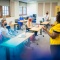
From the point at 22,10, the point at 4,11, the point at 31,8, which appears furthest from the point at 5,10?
the point at 31,8

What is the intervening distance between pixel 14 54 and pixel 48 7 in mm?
8460

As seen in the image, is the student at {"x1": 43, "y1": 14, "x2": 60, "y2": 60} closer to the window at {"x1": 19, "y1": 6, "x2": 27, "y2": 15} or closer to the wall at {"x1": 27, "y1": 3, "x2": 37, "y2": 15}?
the window at {"x1": 19, "y1": 6, "x2": 27, "y2": 15}

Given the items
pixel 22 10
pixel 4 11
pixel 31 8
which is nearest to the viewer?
pixel 4 11

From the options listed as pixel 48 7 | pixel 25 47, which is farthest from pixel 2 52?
pixel 48 7

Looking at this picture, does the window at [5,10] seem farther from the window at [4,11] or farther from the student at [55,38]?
the student at [55,38]

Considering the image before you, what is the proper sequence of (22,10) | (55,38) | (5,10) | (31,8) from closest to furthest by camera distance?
(55,38) → (5,10) → (22,10) → (31,8)

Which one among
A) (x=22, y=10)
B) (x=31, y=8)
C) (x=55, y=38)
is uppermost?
(x=31, y=8)

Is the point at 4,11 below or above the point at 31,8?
below

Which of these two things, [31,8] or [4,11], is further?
[31,8]

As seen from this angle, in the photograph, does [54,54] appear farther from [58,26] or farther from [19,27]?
[19,27]

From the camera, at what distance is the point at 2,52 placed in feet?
14.5

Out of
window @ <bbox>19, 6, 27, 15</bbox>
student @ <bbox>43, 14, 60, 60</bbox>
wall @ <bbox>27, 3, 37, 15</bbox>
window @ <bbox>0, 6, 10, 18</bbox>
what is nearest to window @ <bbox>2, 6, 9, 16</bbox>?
window @ <bbox>0, 6, 10, 18</bbox>

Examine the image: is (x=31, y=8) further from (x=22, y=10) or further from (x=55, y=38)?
(x=55, y=38)

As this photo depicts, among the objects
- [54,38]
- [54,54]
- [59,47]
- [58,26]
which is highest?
[58,26]
